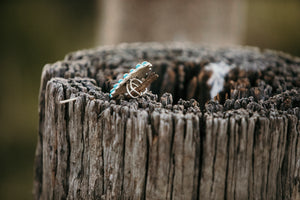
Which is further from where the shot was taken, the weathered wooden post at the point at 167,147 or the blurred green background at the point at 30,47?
the blurred green background at the point at 30,47

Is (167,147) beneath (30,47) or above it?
beneath

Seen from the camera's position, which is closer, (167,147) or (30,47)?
(167,147)

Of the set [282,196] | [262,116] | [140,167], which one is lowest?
[282,196]

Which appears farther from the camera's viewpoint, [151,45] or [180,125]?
[151,45]

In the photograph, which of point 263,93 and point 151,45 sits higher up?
point 151,45

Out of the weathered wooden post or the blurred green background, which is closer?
the weathered wooden post

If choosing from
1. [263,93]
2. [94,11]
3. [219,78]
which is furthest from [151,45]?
[94,11]

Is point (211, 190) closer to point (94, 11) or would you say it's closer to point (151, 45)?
point (151, 45)

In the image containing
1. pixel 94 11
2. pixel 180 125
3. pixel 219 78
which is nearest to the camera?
pixel 180 125
